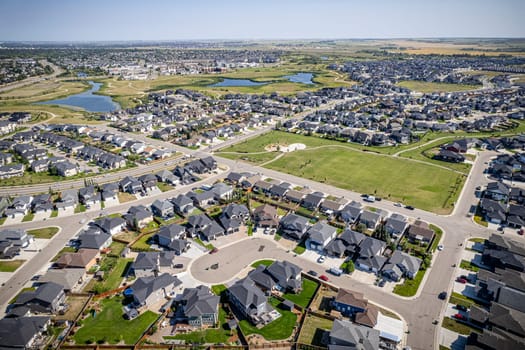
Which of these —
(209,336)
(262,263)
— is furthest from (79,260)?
(262,263)

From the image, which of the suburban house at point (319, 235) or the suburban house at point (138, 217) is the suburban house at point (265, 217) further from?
the suburban house at point (138, 217)

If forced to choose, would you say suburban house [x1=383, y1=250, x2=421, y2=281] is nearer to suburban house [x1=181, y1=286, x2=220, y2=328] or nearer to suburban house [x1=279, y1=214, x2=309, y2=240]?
suburban house [x1=279, y1=214, x2=309, y2=240]

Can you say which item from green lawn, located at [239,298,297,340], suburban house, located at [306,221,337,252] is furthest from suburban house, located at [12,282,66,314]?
suburban house, located at [306,221,337,252]

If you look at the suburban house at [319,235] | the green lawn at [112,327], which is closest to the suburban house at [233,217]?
the suburban house at [319,235]

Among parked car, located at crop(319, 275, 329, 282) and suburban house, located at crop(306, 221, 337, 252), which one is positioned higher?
suburban house, located at crop(306, 221, 337, 252)

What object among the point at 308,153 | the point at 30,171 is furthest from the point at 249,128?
the point at 30,171

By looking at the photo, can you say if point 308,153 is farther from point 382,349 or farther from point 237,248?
point 382,349
